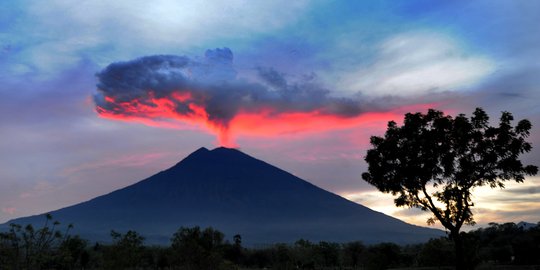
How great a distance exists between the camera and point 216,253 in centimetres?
3906

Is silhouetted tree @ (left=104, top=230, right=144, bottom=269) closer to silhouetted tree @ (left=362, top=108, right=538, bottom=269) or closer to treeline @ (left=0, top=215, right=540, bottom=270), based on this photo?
treeline @ (left=0, top=215, right=540, bottom=270)

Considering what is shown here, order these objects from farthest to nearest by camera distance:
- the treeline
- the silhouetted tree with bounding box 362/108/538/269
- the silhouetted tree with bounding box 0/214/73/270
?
1. the silhouetted tree with bounding box 362/108/538/269
2. the treeline
3. the silhouetted tree with bounding box 0/214/73/270

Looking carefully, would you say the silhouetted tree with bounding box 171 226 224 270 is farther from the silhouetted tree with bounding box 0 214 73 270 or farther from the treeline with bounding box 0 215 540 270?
the silhouetted tree with bounding box 0 214 73 270

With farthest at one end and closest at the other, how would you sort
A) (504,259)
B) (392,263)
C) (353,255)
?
(353,255) < (392,263) < (504,259)

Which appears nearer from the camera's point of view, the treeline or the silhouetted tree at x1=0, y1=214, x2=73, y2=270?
the silhouetted tree at x1=0, y1=214, x2=73, y2=270

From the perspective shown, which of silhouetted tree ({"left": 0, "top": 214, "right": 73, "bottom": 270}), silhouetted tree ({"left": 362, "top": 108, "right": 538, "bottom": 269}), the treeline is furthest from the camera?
silhouetted tree ({"left": 362, "top": 108, "right": 538, "bottom": 269})

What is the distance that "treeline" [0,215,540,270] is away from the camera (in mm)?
21172

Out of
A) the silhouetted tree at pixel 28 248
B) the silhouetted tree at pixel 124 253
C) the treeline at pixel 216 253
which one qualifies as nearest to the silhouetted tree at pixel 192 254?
the treeline at pixel 216 253

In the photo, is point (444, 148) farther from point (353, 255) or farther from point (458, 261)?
point (353, 255)

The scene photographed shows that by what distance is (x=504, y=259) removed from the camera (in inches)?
2899

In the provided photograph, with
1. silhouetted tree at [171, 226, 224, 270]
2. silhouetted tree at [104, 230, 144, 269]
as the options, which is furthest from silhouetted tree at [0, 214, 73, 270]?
silhouetted tree at [171, 226, 224, 270]

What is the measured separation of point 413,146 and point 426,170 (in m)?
1.94

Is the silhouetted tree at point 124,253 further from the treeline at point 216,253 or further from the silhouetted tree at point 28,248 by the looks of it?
the silhouetted tree at point 28,248

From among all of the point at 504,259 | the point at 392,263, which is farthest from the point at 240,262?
the point at 504,259
